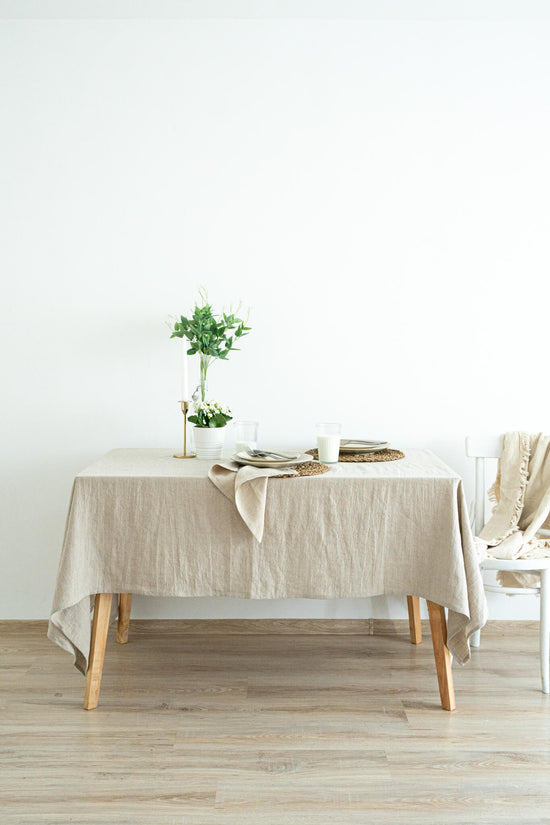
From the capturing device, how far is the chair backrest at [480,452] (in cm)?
288

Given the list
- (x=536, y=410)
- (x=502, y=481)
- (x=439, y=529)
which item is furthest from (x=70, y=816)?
(x=536, y=410)

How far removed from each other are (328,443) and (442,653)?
0.75 meters

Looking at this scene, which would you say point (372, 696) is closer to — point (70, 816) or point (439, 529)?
point (439, 529)

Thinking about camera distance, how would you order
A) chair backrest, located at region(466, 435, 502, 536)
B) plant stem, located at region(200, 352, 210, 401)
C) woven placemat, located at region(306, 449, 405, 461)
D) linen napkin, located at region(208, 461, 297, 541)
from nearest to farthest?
linen napkin, located at region(208, 461, 297, 541) < woven placemat, located at region(306, 449, 405, 461) < plant stem, located at region(200, 352, 210, 401) < chair backrest, located at region(466, 435, 502, 536)

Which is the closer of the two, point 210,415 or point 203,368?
point 210,415

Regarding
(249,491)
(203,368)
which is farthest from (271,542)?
(203,368)

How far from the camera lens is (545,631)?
255cm

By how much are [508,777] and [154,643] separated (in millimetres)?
1423

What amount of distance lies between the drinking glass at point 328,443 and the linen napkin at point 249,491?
0.22 metres

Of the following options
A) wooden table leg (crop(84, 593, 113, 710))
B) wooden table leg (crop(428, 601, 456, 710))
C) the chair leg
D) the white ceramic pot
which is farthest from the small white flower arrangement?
the chair leg

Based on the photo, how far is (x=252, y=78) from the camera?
9.64 ft

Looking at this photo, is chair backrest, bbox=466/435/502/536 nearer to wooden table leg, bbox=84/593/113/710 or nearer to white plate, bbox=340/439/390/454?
white plate, bbox=340/439/390/454

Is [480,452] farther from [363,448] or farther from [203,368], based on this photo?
[203,368]

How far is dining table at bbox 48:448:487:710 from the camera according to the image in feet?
7.68
